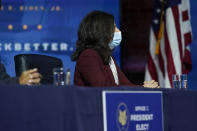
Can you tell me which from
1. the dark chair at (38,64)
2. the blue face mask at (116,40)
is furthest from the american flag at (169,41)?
the blue face mask at (116,40)

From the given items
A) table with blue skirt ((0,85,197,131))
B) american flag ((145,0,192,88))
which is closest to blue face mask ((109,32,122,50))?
table with blue skirt ((0,85,197,131))

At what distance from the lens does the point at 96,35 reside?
2.87 metres

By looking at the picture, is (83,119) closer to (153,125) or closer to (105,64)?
(153,125)

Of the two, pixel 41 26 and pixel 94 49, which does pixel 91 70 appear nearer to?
pixel 94 49

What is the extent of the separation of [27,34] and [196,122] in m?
2.95

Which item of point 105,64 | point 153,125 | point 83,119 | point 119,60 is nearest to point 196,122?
point 153,125

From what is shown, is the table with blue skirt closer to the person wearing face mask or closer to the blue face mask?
the person wearing face mask

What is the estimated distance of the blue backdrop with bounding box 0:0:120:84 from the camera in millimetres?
5168

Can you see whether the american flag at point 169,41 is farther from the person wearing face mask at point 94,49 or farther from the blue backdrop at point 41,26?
the person wearing face mask at point 94,49

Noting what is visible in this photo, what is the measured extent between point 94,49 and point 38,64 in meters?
0.57

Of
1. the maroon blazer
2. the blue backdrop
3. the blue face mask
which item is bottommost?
the maroon blazer

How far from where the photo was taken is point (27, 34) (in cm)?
522

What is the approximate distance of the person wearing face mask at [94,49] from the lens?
2.75 m

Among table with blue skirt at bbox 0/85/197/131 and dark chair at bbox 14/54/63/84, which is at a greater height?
dark chair at bbox 14/54/63/84
